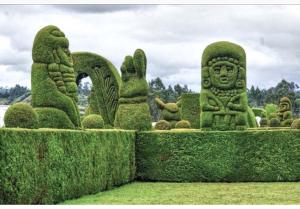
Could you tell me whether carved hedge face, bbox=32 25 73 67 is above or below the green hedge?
above

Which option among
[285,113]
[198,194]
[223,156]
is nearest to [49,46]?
[198,194]

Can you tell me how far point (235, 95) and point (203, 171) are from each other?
3137mm

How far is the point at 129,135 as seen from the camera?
23844 mm

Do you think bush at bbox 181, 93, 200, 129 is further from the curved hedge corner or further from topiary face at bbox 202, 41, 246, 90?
the curved hedge corner

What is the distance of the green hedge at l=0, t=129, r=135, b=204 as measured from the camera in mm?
12836

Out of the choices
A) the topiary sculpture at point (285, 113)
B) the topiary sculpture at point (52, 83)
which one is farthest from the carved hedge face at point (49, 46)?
the topiary sculpture at point (285, 113)

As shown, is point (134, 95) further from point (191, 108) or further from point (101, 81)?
point (191, 108)

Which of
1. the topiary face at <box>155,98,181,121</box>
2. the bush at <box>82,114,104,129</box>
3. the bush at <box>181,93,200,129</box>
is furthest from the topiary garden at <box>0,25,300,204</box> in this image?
the bush at <box>181,93,200,129</box>

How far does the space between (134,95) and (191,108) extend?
567 inches

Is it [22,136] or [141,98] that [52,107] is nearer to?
[22,136]

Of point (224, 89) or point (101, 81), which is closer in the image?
point (224, 89)

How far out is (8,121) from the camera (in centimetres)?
1499

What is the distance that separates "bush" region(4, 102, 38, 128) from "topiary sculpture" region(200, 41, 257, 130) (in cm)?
1086

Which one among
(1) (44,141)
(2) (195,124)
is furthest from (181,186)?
(2) (195,124)
